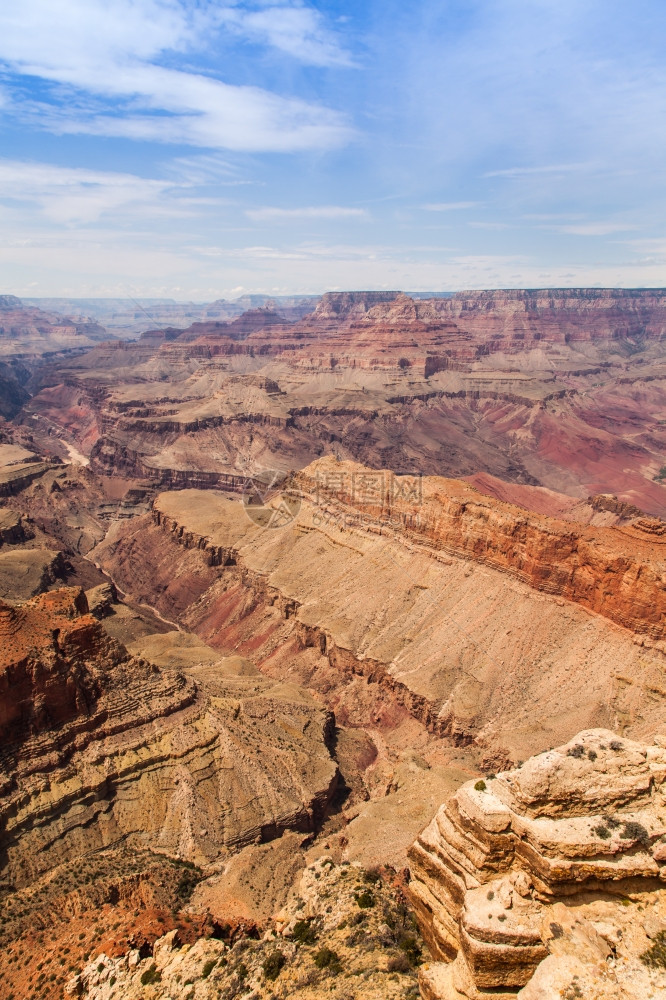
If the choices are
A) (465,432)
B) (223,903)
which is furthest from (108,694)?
(465,432)

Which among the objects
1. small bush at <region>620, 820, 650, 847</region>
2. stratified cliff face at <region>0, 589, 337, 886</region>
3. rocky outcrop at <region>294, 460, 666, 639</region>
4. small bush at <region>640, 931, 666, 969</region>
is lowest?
stratified cliff face at <region>0, 589, 337, 886</region>

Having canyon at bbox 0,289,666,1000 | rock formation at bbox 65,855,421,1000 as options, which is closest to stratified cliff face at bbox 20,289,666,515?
canyon at bbox 0,289,666,1000

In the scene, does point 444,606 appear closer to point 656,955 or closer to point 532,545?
point 532,545

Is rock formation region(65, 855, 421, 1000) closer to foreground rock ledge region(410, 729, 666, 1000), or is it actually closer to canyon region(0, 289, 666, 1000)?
canyon region(0, 289, 666, 1000)

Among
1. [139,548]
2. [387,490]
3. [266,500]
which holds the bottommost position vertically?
[139,548]

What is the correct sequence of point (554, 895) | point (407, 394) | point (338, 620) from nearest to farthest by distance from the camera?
point (554, 895) < point (338, 620) < point (407, 394)

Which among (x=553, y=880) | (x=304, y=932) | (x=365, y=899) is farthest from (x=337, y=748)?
(x=553, y=880)

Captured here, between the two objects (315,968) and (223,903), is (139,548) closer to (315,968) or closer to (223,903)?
(223,903)

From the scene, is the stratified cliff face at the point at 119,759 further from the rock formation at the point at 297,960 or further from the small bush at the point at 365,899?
the small bush at the point at 365,899
